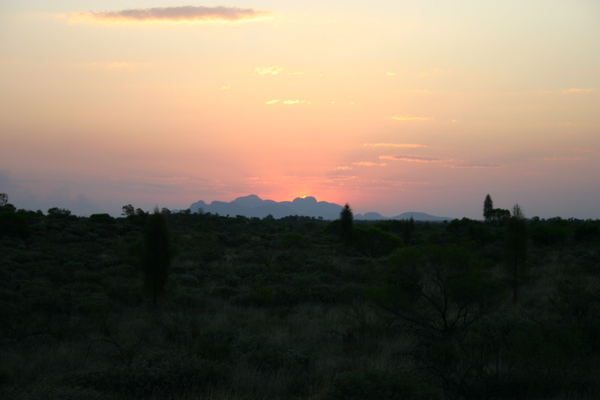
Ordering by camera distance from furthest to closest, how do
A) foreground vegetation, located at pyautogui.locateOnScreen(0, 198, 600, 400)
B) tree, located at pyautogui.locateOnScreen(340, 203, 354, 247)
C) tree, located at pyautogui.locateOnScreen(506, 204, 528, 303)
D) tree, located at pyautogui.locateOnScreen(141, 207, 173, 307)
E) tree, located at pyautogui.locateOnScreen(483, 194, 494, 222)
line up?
1. tree, located at pyautogui.locateOnScreen(483, 194, 494, 222)
2. tree, located at pyautogui.locateOnScreen(340, 203, 354, 247)
3. tree, located at pyautogui.locateOnScreen(506, 204, 528, 303)
4. tree, located at pyautogui.locateOnScreen(141, 207, 173, 307)
5. foreground vegetation, located at pyautogui.locateOnScreen(0, 198, 600, 400)

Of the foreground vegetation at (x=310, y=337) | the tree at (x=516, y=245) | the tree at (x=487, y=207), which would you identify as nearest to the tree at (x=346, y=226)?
the foreground vegetation at (x=310, y=337)

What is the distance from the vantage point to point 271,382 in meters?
5.36

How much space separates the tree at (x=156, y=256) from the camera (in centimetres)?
1062

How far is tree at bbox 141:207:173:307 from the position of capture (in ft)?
34.8

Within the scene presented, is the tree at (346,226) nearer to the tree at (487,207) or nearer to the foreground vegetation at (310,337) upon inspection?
the foreground vegetation at (310,337)

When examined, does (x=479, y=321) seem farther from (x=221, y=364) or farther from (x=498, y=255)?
(x=498, y=255)

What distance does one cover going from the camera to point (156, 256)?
1077cm

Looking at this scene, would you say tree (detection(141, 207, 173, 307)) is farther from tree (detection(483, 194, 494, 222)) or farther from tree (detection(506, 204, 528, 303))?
tree (detection(483, 194, 494, 222))

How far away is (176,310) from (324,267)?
8137 mm

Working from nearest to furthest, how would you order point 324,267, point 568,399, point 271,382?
point 568,399 → point 271,382 → point 324,267

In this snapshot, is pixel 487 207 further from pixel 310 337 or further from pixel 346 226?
pixel 310 337

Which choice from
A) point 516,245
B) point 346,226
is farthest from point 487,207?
point 516,245

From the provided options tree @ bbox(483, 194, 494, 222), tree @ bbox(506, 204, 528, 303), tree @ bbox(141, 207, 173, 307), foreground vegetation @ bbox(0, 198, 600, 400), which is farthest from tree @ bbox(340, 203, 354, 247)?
tree @ bbox(483, 194, 494, 222)

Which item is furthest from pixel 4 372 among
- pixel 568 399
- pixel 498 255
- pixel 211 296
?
pixel 498 255
